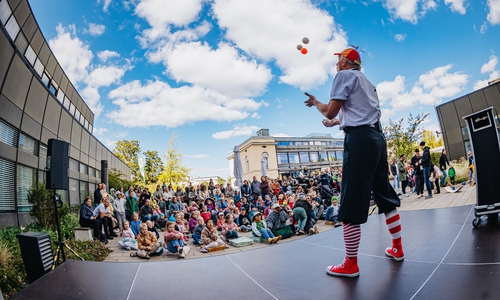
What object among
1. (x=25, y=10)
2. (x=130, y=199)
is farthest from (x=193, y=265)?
(x=25, y=10)

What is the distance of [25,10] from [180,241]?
30.5ft

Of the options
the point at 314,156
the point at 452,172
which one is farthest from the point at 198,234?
the point at 314,156

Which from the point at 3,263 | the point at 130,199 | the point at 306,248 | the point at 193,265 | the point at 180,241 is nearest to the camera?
the point at 193,265

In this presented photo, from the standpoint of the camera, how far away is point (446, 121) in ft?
68.2

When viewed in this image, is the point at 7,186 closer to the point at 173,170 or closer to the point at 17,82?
the point at 17,82

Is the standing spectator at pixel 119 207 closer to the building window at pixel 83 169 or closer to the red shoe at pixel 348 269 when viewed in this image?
the building window at pixel 83 169

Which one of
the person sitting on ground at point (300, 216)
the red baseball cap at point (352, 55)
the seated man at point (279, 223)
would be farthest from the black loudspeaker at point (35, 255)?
the person sitting on ground at point (300, 216)

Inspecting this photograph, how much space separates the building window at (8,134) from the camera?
6.34m

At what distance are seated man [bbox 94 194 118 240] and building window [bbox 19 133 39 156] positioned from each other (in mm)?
2617

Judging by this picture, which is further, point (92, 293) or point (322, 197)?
point (322, 197)

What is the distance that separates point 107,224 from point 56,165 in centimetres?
456

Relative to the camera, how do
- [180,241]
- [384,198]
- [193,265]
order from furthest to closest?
[180,241], [193,265], [384,198]

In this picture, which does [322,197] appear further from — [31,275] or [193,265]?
[31,275]

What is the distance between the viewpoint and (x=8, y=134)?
662 cm
